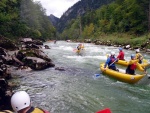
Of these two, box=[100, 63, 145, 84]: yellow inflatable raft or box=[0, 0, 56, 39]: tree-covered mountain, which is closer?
box=[100, 63, 145, 84]: yellow inflatable raft

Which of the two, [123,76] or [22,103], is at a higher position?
[22,103]

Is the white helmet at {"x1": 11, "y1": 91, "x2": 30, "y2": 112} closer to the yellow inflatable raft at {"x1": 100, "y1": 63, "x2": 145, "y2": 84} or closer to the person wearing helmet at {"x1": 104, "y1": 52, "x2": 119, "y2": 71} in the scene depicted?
the yellow inflatable raft at {"x1": 100, "y1": 63, "x2": 145, "y2": 84}

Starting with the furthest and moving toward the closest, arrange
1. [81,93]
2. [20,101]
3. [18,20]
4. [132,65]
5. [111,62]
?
[18,20] < [111,62] < [132,65] < [81,93] < [20,101]

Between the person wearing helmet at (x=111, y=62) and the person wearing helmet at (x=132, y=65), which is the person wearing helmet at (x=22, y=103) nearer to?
the person wearing helmet at (x=132, y=65)

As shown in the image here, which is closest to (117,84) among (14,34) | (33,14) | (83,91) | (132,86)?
(132,86)

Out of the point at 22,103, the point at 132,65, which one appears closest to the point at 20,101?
the point at 22,103

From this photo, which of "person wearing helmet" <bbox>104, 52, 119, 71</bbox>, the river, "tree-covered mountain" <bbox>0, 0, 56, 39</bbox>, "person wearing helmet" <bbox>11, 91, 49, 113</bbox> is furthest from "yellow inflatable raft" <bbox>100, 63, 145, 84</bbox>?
"tree-covered mountain" <bbox>0, 0, 56, 39</bbox>

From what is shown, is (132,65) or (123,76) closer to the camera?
(123,76)

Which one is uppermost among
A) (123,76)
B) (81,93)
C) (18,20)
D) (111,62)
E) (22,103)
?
(18,20)

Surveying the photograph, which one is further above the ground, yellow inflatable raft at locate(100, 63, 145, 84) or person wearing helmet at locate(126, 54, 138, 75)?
person wearing helmet at locate(126, 54, 138, 75)

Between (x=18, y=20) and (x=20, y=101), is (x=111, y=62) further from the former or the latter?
(x=18, y=20)

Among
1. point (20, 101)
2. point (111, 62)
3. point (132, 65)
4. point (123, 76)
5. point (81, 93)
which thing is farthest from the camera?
point (111, 62)

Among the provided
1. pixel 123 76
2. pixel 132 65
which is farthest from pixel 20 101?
pixel 132 65

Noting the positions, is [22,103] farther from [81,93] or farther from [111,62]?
[111,62]
